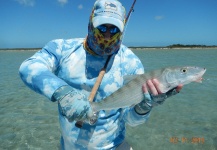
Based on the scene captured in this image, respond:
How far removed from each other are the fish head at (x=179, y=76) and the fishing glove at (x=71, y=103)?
948mm

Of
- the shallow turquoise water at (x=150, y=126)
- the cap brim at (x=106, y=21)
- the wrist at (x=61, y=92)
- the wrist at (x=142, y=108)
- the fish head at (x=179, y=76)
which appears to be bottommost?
the shallow turquoise water at (x=150, y=126)

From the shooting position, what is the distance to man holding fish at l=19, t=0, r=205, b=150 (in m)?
2.80

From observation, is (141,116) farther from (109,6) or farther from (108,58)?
(109,6)

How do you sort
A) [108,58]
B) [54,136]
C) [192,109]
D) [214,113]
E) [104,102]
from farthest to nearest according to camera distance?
[192,109], [214,113], [54,136], [108,58], [104,102]

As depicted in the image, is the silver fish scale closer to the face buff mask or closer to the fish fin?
the fish fin

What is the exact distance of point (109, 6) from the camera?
288 cm

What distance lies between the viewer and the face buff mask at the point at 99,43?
9.48 feet

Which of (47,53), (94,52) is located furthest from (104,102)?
(47,53)

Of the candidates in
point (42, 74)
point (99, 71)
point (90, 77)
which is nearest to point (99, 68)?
point (99, 71)

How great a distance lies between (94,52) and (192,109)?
7.26m

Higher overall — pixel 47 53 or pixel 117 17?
pixel 117 17

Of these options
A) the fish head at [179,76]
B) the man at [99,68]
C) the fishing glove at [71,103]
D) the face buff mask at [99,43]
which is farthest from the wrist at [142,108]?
the fishing glove at [71,103]

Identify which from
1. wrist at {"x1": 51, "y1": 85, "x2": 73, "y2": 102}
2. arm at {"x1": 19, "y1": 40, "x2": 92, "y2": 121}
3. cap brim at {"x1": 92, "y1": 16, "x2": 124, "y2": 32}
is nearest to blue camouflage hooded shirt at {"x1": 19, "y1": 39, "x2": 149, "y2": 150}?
arm at {"x1": 19, "y1": 40, "x2": 92, "y2": 121}

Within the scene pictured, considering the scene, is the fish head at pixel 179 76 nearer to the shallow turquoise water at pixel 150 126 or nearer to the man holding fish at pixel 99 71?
the man holding fish at pixel 99 71
